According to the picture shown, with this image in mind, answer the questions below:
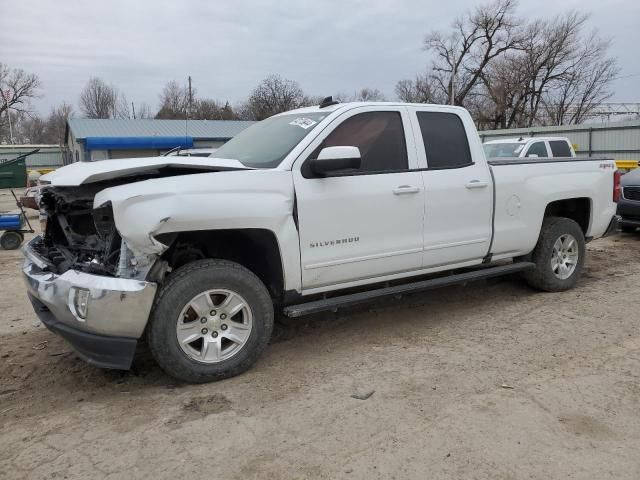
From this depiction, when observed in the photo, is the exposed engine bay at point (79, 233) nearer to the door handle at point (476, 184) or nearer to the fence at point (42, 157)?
the door handle at point (476, 184)

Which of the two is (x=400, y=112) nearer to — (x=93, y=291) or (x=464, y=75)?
(x=93, y=291)

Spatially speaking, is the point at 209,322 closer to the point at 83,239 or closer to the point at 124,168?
the point at 124,168

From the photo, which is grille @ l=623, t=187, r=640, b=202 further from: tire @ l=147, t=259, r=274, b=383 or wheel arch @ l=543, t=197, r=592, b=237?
tire @ l=147, t=259, r=274, b=383

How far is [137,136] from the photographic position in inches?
1526

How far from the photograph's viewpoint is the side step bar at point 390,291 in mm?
4203

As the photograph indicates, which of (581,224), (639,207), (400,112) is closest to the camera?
(400,112)

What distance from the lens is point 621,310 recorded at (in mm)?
5465

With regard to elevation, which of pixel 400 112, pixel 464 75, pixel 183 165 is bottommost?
pixel 183 165

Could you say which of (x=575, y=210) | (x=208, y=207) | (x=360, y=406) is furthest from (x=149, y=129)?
(x=360, y=406)

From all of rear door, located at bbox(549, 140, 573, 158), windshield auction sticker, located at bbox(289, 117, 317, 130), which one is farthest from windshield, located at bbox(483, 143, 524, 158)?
windshield auction sticker, located at bbox(289, 117, 317, 130)

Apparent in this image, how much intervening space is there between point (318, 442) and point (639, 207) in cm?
893

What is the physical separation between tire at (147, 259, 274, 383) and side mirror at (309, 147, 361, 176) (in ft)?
3.16

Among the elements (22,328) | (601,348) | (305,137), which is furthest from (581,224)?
(22,328)

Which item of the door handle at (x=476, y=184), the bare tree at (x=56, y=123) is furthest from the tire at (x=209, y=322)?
the bare tree at (x=56, y=123)
